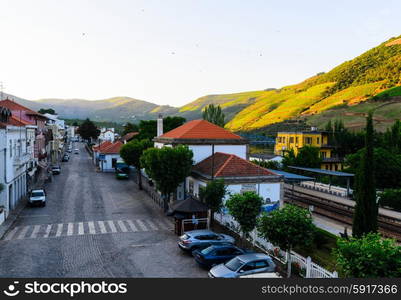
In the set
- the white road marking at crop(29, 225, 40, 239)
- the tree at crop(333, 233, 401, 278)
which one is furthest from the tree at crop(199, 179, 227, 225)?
the tree at crop(333, 233, 401, 278)

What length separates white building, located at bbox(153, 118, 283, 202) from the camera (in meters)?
29.8

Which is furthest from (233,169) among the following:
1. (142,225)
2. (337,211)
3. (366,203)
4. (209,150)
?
(337,211)

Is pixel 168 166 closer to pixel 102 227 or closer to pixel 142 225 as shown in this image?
pixel 142 225

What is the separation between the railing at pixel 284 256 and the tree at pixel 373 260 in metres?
2.83

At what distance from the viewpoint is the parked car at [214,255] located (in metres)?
18.4

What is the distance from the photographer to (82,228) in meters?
27.2

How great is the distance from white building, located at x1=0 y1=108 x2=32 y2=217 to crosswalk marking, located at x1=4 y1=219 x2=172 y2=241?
14.1 feet

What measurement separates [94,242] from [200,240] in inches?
292

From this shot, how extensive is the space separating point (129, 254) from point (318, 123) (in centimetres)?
12106

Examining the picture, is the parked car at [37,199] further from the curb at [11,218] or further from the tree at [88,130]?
the tree at [88,130]

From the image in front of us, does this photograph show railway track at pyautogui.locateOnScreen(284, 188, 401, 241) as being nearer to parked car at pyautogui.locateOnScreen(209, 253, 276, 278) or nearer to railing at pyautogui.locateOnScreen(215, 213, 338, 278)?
railing at pyautogui.locateOnScreen(215, 213, 338, 278)

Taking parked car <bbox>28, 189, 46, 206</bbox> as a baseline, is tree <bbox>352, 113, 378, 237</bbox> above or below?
above

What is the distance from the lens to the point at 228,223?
25641 mm

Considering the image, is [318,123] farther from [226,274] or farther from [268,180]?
[226,274]
